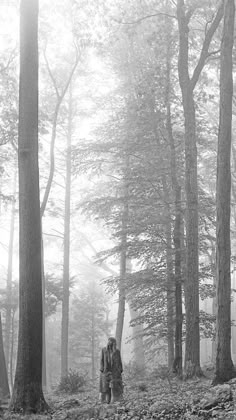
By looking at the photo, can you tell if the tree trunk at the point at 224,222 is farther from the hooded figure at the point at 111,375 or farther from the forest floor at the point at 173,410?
the hooded figure at the point at 111,375

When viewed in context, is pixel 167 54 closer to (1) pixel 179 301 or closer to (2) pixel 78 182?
(1) pixel 179 301

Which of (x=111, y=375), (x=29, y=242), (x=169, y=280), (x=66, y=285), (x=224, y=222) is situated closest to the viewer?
(x=29, y=242)

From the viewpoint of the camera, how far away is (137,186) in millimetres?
15656

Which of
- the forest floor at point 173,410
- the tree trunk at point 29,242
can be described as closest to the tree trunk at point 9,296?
the tree trunk at point 29,242

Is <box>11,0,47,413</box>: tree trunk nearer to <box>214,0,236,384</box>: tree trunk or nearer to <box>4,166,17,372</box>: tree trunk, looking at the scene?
<box>214,0,236,384</box>: tree trunk

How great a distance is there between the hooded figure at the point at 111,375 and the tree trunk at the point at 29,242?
1.74m

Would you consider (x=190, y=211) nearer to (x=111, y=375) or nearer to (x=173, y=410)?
(x=111, y=375)

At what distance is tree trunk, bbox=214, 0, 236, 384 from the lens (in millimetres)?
8573

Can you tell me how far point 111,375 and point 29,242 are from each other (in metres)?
3.44

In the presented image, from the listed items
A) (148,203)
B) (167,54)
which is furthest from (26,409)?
(167,54)

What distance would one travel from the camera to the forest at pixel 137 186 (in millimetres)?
8367

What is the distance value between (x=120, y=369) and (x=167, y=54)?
10178mm

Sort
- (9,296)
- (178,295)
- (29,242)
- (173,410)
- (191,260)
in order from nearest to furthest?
1. (173,410)
2. (29,242)
3. (191,260)
4. (178,295)
5. (9,296)

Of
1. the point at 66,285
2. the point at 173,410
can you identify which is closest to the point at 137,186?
the point at 66,285
